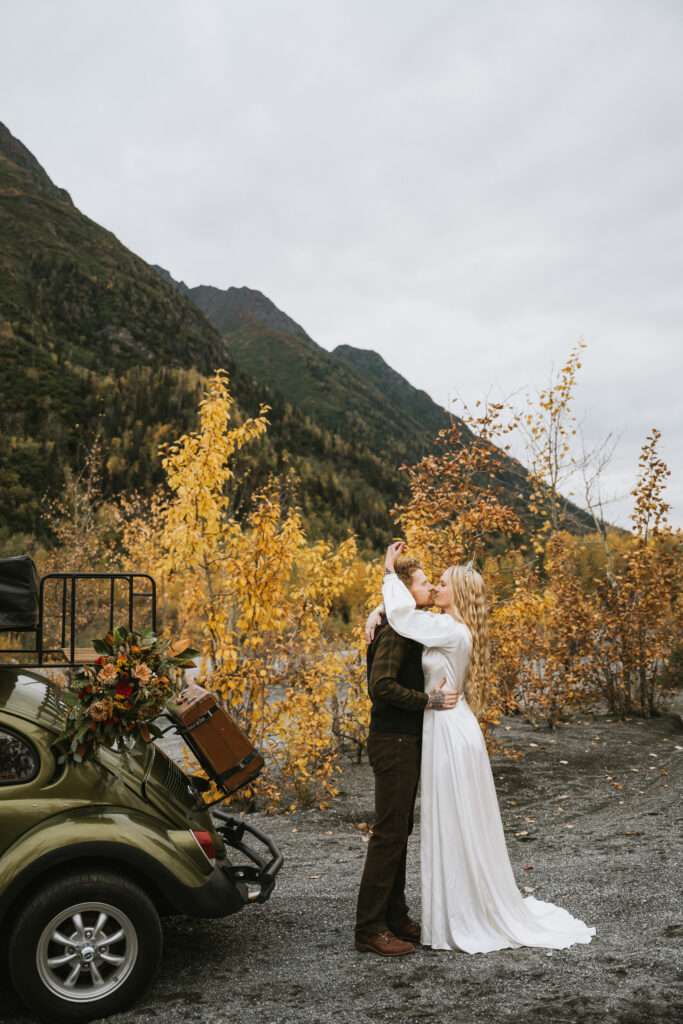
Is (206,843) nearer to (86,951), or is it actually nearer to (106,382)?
(86,951)

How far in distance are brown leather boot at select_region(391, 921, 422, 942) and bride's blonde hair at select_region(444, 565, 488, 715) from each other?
126cm

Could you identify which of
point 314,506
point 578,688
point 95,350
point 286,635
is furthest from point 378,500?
point 286,635

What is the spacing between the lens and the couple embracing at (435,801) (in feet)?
13.9

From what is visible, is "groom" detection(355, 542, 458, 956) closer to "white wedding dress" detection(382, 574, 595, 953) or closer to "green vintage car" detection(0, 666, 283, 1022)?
"white wedding dress" detection(382, 574, 595, 953)

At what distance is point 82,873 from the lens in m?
3.54

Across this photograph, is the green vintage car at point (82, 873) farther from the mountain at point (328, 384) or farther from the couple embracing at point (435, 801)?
the mountain at point (328, 384)

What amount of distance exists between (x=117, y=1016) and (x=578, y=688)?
11.4 metres

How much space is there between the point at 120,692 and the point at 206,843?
35.0 inches

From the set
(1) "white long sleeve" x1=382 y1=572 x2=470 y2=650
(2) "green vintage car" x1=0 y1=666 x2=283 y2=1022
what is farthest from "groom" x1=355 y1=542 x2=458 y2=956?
(2) "green vintage car" x1=0 y1=666 x2=283 y2=1022

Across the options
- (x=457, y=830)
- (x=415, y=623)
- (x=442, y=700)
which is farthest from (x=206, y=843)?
(x=415, y=623)

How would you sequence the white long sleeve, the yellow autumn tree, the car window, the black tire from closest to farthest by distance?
the black tire < the car window < the white long sleeve < the yellow autumn tree

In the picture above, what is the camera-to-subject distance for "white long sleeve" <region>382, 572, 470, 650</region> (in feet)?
14.3

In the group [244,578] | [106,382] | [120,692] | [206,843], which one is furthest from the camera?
[106,382]

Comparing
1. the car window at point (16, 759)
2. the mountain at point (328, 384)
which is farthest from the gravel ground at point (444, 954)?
the mountain at point (328, 384)
